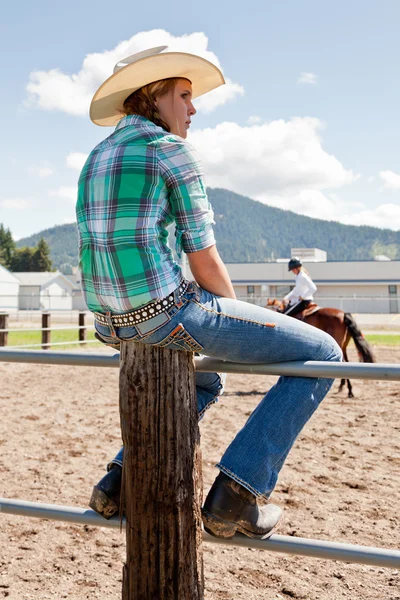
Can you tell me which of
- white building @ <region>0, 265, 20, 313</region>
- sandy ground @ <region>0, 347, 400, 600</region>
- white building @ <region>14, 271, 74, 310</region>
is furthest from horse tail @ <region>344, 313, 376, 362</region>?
white building @ <region>14, 271, 74, 310</region>

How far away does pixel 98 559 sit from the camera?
3209 mm

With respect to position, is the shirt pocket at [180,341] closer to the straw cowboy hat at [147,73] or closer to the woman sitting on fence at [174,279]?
the woman sitting on fence at [174,279]

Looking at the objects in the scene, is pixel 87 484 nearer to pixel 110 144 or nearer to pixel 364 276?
pixel 110 144

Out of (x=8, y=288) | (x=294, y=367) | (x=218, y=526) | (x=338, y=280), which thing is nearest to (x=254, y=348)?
(x=294, y=367)

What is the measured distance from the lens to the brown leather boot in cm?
173

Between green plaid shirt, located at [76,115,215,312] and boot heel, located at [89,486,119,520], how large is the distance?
650mm

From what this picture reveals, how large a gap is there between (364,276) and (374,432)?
47.5m

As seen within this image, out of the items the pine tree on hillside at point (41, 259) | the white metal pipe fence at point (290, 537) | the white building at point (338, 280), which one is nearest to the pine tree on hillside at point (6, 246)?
the pine tree on hillside at point (41, 259)

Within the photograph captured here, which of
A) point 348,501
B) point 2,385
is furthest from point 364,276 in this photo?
point 348,501

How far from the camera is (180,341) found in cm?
167

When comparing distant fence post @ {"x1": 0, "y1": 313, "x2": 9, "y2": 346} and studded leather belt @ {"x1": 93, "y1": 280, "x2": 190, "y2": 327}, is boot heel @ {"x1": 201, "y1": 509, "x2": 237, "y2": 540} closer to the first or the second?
studded leather belt @ {"x1": 93, "y1": 280, "x2": 190, "y2": 327}

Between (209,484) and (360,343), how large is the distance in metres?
5.45

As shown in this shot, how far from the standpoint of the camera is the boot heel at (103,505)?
6.19 feet

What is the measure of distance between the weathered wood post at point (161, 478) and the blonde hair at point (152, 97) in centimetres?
72
